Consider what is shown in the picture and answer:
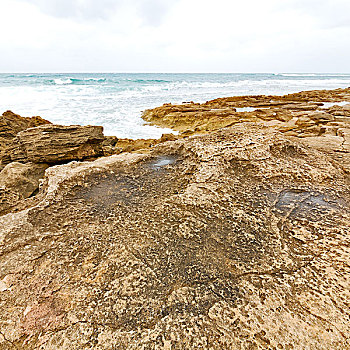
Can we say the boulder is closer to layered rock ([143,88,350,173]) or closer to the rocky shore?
the rocky shore

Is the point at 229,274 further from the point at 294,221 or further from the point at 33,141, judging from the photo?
the point at 33,141

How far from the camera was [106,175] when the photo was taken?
9.26 feet

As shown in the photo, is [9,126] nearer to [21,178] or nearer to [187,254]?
[21,178]

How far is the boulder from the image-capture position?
15.9ft

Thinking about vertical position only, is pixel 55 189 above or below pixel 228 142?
below

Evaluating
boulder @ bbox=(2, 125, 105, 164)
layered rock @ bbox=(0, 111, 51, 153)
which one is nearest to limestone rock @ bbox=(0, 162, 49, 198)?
boulder @ bbox=(2, 125, 105, 164)

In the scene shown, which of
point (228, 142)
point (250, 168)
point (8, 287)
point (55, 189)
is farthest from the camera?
point (228, 142)

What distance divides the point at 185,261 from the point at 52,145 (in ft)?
14.6

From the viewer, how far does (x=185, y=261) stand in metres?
1.63

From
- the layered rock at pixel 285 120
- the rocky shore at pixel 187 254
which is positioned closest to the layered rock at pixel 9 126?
the rocky shore at pixel 187 254

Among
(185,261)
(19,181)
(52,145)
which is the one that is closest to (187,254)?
(185,261)

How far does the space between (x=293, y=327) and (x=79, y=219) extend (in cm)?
178

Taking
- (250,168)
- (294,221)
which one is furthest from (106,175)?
Answer: (294,221)

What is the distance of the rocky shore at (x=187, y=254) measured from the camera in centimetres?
123
